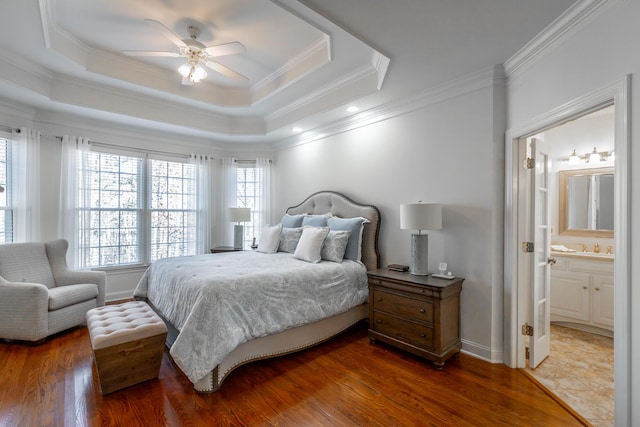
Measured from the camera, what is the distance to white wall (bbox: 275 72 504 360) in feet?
8.90

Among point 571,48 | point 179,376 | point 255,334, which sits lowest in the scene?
point 179,376

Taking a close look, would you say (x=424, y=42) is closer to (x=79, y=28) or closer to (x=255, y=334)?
(x=255, y=334)

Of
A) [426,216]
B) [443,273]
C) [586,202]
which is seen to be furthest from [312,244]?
[586,202]

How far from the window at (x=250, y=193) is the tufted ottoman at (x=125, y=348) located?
310 centimetres

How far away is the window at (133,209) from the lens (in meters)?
4.34

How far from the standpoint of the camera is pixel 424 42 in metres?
2.31

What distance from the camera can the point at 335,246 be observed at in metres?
3.51

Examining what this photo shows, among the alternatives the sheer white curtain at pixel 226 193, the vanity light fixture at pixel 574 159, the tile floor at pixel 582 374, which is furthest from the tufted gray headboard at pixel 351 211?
the vanity light fixture at pixel 574 159

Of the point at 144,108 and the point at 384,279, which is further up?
the point at 144,108

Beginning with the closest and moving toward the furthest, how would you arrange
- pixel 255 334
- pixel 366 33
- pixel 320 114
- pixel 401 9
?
pixel 401 9
pixel 366 33
pixel 255 334
pixel 320 114

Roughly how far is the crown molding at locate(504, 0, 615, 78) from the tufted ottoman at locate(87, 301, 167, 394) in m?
3.57

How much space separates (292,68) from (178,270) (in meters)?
2.65

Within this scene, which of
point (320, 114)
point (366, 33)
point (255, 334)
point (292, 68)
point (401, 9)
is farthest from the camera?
point (320, 114)

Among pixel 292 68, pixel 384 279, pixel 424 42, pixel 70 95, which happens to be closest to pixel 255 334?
pixel 384 279
